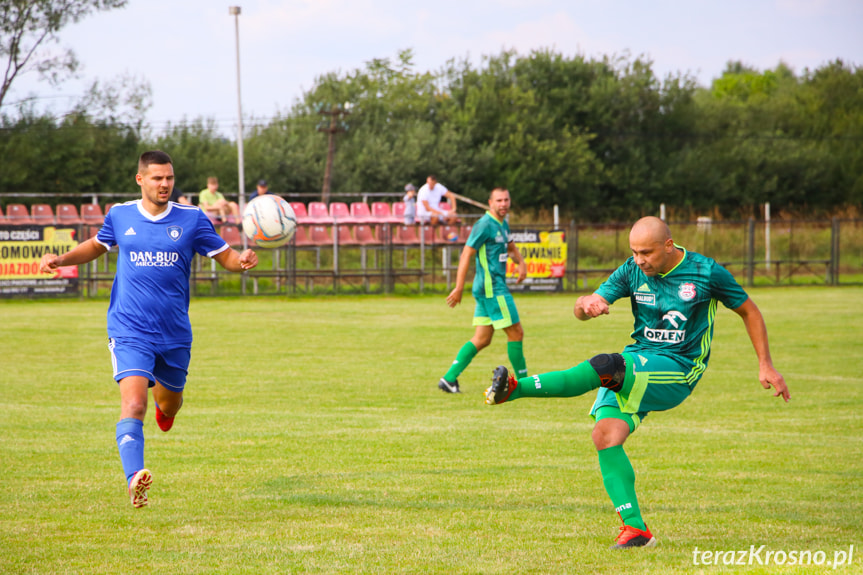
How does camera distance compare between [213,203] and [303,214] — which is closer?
[213,203]

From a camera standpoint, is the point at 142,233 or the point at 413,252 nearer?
the point at 142,233

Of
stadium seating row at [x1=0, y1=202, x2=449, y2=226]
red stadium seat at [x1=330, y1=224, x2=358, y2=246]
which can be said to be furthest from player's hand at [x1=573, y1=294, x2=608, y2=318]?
red stadium seat at [x1=330, y1=224, x2=358, y2=246]

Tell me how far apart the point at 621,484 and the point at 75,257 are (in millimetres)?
3560

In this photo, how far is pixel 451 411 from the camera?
925 cm

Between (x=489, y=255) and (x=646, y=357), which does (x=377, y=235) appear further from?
(x=646, y=357)

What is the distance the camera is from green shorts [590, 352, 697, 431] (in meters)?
4.84

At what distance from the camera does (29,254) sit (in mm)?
21578

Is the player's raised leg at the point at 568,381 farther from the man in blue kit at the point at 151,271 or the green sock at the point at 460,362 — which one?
the green sock at the point at 460,362

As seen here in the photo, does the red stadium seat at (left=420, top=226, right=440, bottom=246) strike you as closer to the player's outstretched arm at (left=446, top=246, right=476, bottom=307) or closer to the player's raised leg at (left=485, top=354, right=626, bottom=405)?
the player's outstretched arm at (left=446, top=246, right=476, bottom=307)

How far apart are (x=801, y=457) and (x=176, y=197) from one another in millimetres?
13305

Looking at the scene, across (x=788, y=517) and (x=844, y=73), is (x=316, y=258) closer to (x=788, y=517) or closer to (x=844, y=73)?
(x=788, y=517)

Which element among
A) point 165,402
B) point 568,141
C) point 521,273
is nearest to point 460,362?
point 521,273

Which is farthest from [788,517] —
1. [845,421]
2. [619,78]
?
[619,78]

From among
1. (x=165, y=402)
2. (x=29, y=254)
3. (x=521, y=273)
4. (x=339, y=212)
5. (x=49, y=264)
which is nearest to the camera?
(x=49, y=264)
